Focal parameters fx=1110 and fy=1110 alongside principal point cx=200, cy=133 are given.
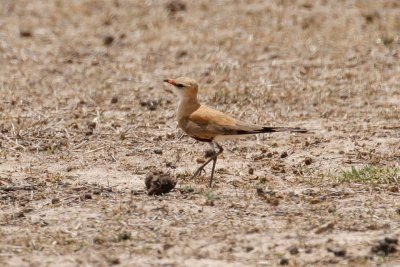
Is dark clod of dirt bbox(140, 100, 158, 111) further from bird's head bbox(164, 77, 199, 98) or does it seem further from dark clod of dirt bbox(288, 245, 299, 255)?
dark clod of dirt bbox(288, 245, 299, 255)

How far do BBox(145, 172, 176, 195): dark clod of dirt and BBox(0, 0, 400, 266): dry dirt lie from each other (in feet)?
0.24

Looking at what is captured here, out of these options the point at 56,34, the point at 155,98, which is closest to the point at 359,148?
the point at 155,98

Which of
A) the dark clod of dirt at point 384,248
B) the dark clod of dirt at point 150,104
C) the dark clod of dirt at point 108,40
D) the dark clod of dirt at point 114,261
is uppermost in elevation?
the dark clod of dirt at point 108,40

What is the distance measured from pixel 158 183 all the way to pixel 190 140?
2.07m

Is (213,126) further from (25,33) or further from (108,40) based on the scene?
(25,33)

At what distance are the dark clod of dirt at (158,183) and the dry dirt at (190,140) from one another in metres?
0.07

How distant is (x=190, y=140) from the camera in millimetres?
10375

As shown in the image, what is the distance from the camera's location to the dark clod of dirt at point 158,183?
8344 millimetres

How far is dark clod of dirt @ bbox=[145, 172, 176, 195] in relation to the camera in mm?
8344

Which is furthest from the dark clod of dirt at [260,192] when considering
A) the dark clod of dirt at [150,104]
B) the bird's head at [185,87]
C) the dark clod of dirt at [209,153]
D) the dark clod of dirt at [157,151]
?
Result: the dark clod of dirt at [150,104]

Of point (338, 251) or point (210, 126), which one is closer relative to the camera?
point (338, 251)

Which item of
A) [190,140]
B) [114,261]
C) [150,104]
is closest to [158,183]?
[114,261]

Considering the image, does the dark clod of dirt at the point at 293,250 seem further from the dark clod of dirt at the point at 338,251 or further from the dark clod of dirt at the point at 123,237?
the dark clod of dirt at the point at 123,237

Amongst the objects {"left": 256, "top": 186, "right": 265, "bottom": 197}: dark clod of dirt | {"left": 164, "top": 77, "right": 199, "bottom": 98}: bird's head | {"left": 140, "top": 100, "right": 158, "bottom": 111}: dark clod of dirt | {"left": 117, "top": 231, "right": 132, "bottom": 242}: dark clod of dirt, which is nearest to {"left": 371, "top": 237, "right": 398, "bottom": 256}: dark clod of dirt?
{"left": 256, "top": 186, "right": 265, "bottom": 197}: dark clod of dirt
